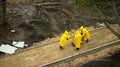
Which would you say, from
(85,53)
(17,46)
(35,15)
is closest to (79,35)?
(85,53)

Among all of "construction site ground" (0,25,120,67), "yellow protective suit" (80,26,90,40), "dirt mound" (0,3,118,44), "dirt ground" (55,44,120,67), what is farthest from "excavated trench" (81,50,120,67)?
"dirt mound" (0,3,118,44)

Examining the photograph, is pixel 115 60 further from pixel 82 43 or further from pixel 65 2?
pixel 65 2

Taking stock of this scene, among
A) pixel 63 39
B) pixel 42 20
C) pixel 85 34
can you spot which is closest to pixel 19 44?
pixel 63 39

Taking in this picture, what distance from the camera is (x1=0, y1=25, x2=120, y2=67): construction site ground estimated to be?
9.90m

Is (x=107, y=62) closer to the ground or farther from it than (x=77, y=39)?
closer to the ground

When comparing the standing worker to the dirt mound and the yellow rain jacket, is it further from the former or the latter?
the dirt mound

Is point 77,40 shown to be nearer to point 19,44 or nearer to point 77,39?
point 77,39

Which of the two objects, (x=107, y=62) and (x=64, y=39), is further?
(x=64, y=39)

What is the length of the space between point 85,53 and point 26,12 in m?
6.18

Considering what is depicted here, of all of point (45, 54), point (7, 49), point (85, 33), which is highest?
point (85, 33)

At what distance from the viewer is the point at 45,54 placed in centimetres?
1043

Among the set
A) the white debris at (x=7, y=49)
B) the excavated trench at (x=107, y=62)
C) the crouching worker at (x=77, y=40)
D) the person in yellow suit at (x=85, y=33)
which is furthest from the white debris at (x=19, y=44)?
the excavated trench at (x=107, y=62)

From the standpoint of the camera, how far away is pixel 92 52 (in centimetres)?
1016

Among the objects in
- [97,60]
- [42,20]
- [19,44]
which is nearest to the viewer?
[97,60]
